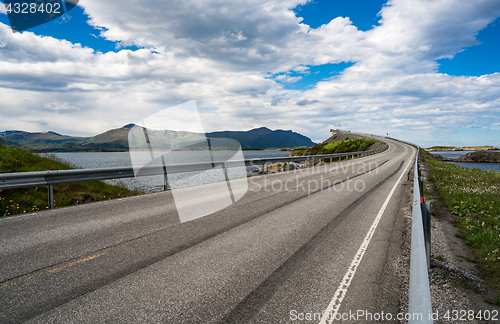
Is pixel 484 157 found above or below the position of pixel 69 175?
below

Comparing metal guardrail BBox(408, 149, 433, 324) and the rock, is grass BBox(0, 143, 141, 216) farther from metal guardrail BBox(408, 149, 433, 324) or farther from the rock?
the rock

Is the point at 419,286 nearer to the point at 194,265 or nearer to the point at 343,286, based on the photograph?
the point at 343,286

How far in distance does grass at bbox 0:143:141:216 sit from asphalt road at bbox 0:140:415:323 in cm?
132

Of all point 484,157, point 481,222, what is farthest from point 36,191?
point 484,157

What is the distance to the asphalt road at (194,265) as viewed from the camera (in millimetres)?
3045

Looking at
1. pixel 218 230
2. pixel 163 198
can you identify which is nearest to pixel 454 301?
pixel 218 230

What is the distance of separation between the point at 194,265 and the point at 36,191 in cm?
766

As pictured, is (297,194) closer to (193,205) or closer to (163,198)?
(193,205)

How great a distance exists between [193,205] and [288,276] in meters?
4.75

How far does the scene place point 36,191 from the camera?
28.3ft

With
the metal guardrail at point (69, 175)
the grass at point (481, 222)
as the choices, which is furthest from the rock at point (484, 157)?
the metal guardrail at point (69, 175)

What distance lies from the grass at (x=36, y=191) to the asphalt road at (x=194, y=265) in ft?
4.32

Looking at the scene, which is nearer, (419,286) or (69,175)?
(419,286)

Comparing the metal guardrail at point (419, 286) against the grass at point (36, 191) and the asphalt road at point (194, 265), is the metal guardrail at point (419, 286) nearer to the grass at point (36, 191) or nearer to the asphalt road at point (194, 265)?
the asphalt road at point (194, 265)
